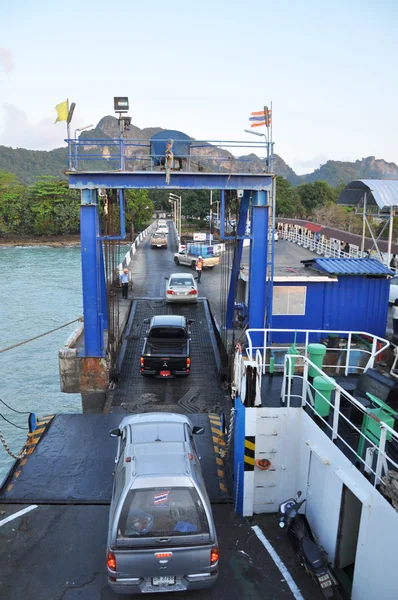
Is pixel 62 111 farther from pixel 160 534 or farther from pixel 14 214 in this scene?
pixel 14 214

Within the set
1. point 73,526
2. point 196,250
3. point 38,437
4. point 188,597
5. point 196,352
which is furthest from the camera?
point 196,250

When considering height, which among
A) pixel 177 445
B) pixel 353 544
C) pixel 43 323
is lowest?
pixel 43 323

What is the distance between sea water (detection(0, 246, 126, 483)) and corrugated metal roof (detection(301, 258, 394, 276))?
980 cm

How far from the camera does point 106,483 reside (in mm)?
8312

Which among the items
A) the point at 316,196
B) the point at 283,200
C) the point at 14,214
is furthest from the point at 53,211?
the point at 316,196

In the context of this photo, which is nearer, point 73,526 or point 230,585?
point 230,585

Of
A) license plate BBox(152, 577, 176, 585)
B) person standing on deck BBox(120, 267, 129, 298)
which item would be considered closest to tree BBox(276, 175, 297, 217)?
person standing on deck BBox(120, 267, 129, 298)

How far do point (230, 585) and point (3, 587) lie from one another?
2.89 m

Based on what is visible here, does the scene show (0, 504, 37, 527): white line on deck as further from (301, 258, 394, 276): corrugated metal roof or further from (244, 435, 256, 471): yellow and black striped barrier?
(301, 258, 394, 276): corrugated metal roof

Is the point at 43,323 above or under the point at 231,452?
under

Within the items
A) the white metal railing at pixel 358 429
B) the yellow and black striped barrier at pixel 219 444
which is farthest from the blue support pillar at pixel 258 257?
the white metal railing at pixel 358 429

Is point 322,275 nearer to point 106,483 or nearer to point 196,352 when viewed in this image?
point 196,352

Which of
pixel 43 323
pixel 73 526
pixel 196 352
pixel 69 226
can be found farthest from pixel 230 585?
pixel 69 226

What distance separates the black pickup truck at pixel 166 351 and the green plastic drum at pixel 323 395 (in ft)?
19.5
